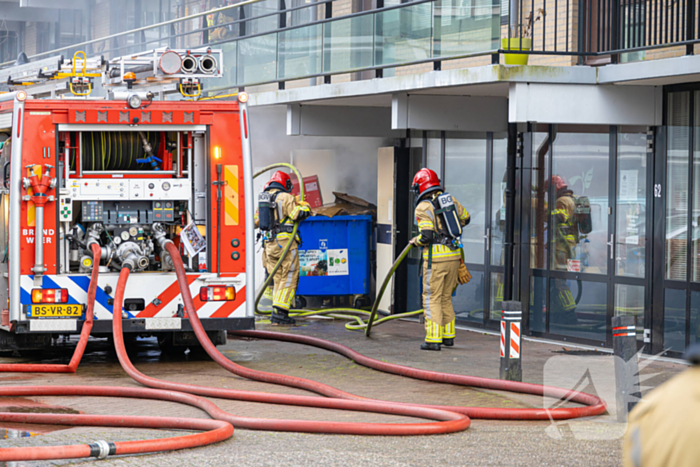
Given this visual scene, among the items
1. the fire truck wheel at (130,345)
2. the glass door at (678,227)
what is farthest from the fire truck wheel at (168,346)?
the glass door at (678,227)

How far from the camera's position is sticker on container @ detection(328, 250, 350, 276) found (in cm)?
1350

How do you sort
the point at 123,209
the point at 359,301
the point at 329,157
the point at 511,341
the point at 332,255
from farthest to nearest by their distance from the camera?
the point at 329,157 < the point at 359,301 < the point at 332,255 < the point at 123,209 < the point at 511,341

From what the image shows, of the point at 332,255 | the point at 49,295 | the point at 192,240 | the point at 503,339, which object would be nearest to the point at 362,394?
the point at 503,339

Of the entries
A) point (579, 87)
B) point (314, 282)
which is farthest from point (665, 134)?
point (314, 282)

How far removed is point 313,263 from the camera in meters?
13.5

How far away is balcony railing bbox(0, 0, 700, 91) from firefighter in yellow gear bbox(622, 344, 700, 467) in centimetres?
744

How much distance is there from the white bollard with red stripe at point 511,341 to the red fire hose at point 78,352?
356 cm

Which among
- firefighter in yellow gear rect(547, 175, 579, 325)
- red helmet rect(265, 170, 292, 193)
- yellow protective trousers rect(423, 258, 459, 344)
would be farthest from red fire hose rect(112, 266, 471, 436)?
red helmet rect(265, 170, 292, 193)

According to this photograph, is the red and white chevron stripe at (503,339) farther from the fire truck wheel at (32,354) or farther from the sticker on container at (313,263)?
the sticker on container at (313,263)

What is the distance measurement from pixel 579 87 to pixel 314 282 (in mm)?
5304

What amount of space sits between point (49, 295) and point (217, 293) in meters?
1.47

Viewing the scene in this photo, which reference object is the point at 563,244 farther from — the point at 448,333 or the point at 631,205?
the point at 448,333

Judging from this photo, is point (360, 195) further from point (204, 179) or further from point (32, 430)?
point (32, 430)

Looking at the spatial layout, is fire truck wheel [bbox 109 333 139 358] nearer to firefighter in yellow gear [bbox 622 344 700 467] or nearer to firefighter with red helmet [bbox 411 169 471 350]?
firefighter with red helmet [bbox 411 169 471 350]
